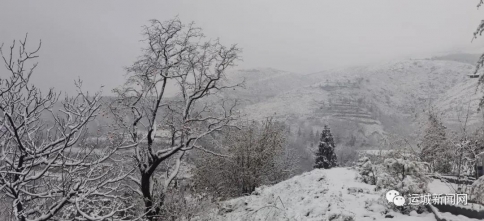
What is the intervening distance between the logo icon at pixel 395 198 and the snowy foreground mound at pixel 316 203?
270mm

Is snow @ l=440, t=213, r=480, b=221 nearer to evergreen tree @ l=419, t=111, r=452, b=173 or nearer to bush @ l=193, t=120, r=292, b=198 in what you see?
evergreen tree @ l=419, t=111, r=452, b=173

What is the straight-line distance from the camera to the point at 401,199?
26.2ft

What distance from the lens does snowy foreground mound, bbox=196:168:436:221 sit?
833 centimetres

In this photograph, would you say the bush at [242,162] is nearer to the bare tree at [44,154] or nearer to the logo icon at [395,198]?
the logo icon at [395,198]

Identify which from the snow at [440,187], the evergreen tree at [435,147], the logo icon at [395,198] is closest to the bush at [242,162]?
the evergreen tree at [435,147]

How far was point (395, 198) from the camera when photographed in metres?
8.08

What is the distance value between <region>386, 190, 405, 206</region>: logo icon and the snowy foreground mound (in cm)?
27

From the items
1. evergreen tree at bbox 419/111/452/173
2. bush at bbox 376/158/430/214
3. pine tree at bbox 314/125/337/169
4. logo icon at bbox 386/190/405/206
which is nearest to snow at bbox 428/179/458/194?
bush at bbox 376/158/430/214

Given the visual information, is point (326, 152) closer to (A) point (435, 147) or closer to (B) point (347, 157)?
(A) point (435, 147)

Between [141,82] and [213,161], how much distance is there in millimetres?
10010

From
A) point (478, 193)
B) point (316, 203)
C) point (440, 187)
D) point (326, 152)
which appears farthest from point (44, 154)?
point (326, 152)

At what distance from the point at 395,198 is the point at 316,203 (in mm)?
2284

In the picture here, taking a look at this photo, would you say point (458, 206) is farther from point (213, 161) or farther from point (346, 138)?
point (346, 138)

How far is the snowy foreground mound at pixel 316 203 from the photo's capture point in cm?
833
